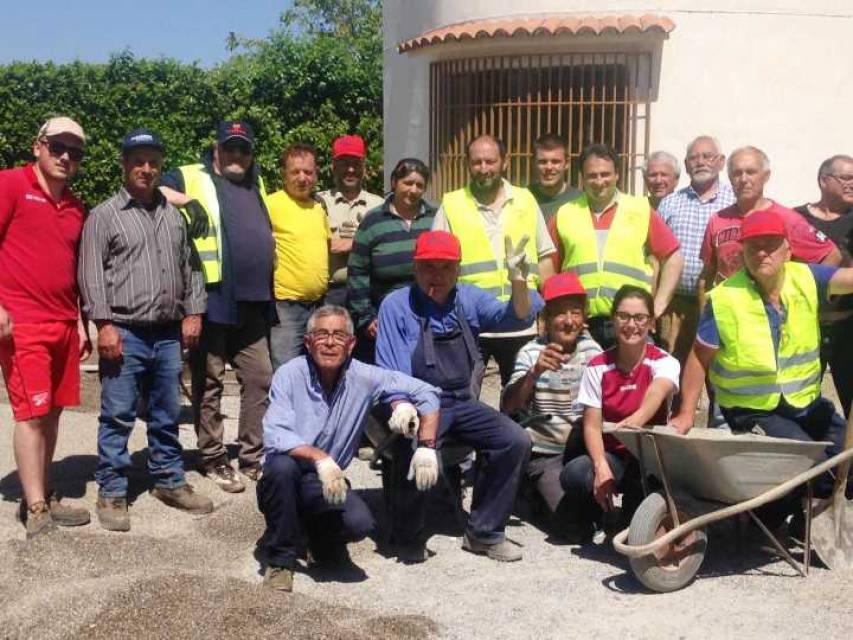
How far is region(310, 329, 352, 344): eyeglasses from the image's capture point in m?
5.20

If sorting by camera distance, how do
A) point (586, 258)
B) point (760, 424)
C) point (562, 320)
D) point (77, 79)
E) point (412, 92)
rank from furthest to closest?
1. point (77, 79)
2. point (412, 92)
3. point (586, 258)
4. point (562, 320)
5. point (760, 424)

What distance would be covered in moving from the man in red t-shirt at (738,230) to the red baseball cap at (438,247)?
158 centimetres

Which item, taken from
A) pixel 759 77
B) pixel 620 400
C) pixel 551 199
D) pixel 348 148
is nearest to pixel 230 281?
pixel 348 148

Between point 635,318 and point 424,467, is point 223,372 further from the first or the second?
point 635,318

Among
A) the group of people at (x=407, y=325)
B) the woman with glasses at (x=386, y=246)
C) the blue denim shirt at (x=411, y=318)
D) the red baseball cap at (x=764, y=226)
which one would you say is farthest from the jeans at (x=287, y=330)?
the red baseball cap at (x=764, y=226)

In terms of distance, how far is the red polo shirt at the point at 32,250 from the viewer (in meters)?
5.62

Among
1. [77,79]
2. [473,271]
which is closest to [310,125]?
→ [77,79]

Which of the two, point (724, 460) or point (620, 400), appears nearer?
point (724, 460)

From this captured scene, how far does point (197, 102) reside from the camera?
50.2 ft

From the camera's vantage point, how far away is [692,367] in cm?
550

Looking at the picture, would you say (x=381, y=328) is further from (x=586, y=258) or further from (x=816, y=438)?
(x=816, y=438)

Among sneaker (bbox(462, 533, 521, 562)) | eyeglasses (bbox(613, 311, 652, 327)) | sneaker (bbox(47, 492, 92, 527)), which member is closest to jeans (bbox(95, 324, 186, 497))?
sneaker (bbox(47, 492, 92, 527))

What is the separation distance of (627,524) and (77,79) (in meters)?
11.1

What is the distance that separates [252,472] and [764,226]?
317cm
